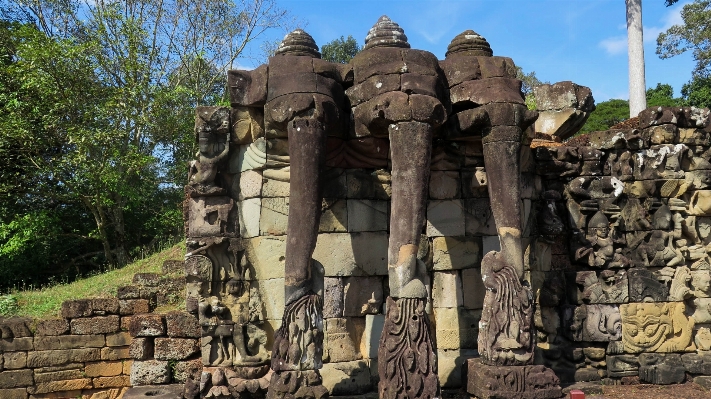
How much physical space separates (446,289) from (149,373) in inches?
154

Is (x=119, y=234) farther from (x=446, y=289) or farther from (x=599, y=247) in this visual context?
(x=599, y=247)

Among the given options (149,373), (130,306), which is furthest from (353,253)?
(130,306)

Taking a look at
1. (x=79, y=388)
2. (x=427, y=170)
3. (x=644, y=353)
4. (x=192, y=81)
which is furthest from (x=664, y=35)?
(x=79, y=388)

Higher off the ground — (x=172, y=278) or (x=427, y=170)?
(x=427, y=170)

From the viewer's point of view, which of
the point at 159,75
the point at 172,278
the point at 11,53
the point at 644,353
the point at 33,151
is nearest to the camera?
the point at 644,353

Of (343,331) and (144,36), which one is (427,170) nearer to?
Answer: (343,331)

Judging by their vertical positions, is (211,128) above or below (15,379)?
above

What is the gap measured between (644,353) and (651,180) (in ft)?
7.09

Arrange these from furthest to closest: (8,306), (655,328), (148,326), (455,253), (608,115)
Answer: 1. (608,115)
2. (8,306)
3. (148,326)
4. (655,328)
5. (455,253)

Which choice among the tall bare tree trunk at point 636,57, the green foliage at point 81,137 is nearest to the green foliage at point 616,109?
the tall bare tree trunk at point 636,57

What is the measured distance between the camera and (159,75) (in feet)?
64.6

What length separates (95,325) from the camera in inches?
311

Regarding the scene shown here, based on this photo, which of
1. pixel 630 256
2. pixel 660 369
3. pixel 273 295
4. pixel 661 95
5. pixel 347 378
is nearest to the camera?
pixel 347 378

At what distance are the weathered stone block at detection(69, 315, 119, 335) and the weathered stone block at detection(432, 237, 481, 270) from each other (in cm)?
471
